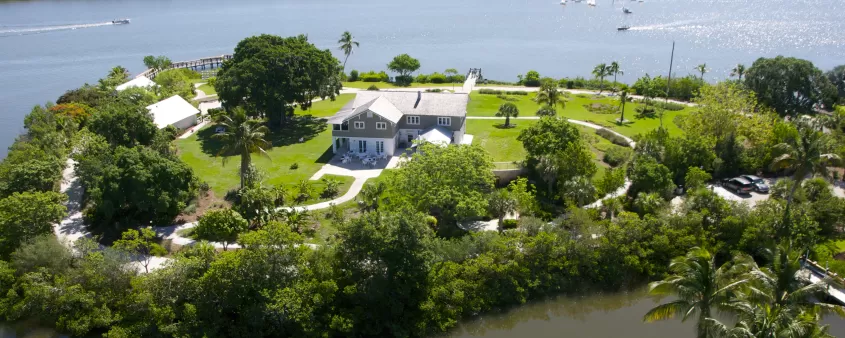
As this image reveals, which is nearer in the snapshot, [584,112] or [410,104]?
[410,104]

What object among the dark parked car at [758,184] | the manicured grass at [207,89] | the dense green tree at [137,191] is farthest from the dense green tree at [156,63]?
the dark parked car at [758,184]

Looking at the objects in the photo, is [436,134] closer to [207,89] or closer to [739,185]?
[739,185]

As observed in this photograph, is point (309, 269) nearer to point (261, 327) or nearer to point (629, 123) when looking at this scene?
point (261, 327)

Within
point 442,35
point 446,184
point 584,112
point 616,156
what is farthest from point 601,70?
point 442,35

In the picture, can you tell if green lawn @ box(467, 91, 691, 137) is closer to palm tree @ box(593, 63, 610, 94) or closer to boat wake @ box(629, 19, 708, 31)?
palm tree @ box(593, 63, 610, 94)

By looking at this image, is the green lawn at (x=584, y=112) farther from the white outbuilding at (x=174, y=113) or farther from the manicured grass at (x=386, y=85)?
the white outbuilding at (x=174, y=113)

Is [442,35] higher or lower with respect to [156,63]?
higher
